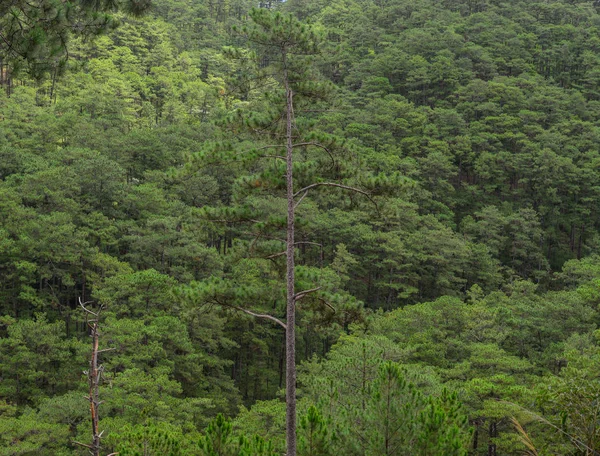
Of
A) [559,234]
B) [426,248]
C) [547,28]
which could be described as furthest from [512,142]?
[547,28]

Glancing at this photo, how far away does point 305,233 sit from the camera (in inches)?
346

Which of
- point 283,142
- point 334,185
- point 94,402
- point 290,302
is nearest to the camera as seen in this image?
point 94,402

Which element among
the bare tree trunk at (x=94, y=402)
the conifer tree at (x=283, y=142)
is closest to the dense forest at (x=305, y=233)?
the conifer tree at (x=283, y=142)

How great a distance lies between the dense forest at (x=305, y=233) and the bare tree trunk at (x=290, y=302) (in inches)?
3.0

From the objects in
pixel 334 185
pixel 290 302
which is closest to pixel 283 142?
pixel 334 185

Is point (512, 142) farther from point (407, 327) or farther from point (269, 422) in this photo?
point (269, 422)

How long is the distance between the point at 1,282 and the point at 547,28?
58.7m

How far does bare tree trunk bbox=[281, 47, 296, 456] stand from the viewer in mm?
6953

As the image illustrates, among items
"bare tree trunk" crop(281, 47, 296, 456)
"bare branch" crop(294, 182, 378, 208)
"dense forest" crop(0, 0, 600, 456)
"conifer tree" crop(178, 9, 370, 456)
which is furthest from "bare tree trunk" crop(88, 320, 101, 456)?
"bare branch" crop(294, 182, 378, 208)

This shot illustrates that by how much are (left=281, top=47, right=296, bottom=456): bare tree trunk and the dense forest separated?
8 cm

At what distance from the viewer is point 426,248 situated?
94.6ft

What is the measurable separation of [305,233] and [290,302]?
174cm

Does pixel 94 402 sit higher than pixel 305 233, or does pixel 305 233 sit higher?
pixel 305 233

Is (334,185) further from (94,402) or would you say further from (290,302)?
(94,402)
